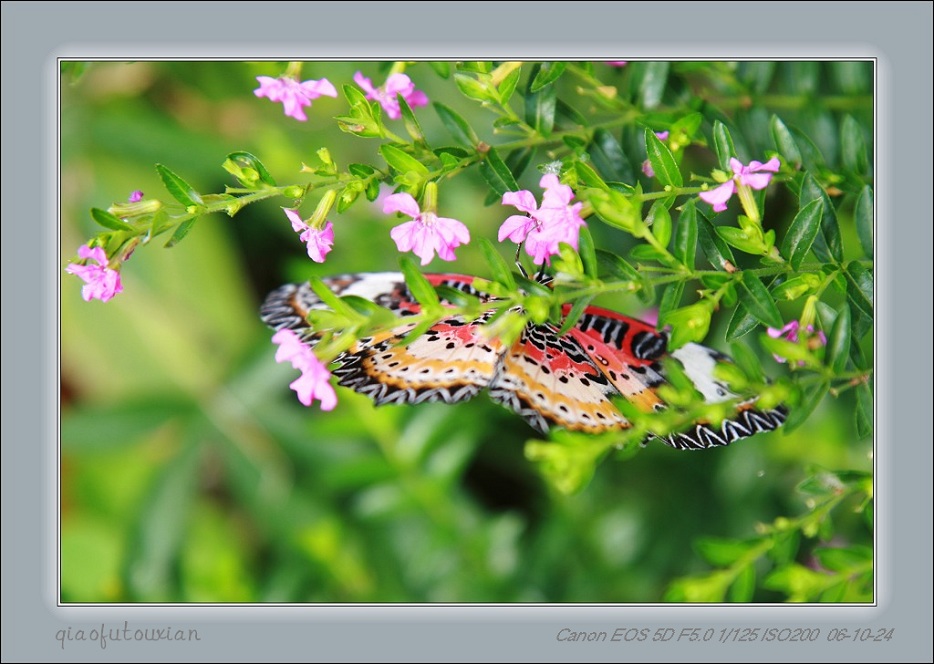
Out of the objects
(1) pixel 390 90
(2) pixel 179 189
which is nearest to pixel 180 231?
(2) pixel 179 189

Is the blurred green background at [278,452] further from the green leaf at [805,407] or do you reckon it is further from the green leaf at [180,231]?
the green leaf at [180,231]

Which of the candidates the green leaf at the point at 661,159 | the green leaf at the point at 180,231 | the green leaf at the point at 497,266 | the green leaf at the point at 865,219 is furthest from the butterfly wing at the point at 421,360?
the green leaf at the point at 865,219

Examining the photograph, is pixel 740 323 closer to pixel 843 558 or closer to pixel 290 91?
pixel 843 558

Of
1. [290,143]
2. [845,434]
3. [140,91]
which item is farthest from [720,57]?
[140,91]

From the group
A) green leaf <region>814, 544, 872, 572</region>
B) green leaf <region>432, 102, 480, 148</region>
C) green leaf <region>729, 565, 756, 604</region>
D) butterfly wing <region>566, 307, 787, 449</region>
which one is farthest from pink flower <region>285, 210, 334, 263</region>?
green leaf <region>814, 544, 872, 572</region>

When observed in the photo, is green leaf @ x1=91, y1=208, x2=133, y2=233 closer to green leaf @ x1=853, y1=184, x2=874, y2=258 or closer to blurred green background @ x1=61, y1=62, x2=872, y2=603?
blurred green background @ x1=61, y1=62, x2=872, y2=603

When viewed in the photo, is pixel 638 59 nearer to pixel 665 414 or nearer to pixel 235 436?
pixel 665 414
